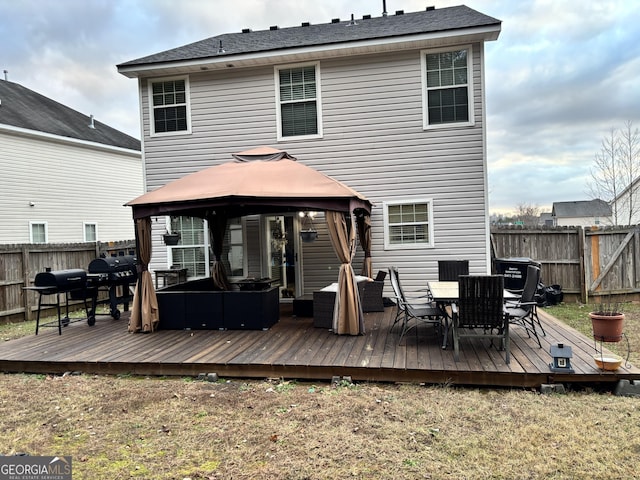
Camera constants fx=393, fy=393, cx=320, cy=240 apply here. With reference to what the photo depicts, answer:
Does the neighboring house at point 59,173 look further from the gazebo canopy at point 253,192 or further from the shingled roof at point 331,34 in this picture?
the gazebo canopy at point 253,192

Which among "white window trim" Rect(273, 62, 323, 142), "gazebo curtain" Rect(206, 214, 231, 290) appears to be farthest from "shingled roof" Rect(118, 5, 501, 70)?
"gazebo curtain" Rect(206, 214, 231, 290)

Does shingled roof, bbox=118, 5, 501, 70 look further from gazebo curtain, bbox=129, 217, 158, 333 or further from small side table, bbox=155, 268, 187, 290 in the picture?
small side table, bbox=155, 268, 187, 290

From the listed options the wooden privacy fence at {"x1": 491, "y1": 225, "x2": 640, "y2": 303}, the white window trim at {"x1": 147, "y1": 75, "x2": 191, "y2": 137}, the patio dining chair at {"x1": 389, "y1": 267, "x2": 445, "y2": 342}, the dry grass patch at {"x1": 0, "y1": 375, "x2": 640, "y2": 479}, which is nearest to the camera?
the dry grass patch at {"x1": 0, "y1": 375, "x2": 640, "y2": 479}

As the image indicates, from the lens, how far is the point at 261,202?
6023mm

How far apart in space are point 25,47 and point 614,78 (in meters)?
28.0

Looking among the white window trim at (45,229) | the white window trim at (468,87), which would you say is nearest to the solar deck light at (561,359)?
the white window trim at (468,87)

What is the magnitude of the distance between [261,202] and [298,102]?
155 inches

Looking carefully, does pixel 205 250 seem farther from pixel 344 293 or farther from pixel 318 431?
pixel 318 431

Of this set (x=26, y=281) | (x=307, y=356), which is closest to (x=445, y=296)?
(x=307, y=356)

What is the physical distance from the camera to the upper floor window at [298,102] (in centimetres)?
889

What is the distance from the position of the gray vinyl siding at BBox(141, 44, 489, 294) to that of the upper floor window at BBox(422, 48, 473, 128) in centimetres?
16

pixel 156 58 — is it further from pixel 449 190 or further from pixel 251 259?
pixel 449 190

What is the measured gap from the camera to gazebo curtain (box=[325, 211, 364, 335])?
19.4ft

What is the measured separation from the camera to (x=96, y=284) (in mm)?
7102
